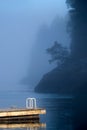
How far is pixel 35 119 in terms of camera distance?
60625mm

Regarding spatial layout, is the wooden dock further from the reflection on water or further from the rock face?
the rock face

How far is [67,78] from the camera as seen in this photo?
188375 mm

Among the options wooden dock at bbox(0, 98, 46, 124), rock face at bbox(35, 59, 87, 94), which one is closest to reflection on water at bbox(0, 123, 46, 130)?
wooden dock at bbox(0, 98, 46, 124)

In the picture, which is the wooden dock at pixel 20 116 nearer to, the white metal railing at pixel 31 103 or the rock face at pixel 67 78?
the white metal railing at pixel 31 103

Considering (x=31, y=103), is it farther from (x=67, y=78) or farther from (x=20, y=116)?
(x=67, y=78)

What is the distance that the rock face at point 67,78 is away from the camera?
576 ft

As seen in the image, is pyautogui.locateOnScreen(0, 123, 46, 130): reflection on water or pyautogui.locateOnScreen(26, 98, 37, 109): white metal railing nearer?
pyautogui.locateOnScreen(0, 123, 46, 130): reflection on water

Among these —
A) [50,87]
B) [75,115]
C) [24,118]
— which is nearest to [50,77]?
[50,87]

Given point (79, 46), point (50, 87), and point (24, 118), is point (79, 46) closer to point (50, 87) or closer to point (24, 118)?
point (50, 87)

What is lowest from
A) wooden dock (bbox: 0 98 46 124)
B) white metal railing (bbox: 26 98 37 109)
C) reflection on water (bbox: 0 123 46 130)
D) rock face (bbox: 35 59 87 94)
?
reflection on water (bbox: 0 123 46 130)

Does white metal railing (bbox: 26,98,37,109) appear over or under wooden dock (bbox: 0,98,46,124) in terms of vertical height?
over

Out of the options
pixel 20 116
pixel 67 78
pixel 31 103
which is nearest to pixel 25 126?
pixel 20 116

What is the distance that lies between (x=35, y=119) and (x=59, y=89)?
13783cm

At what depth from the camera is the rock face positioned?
17550 centimetres
